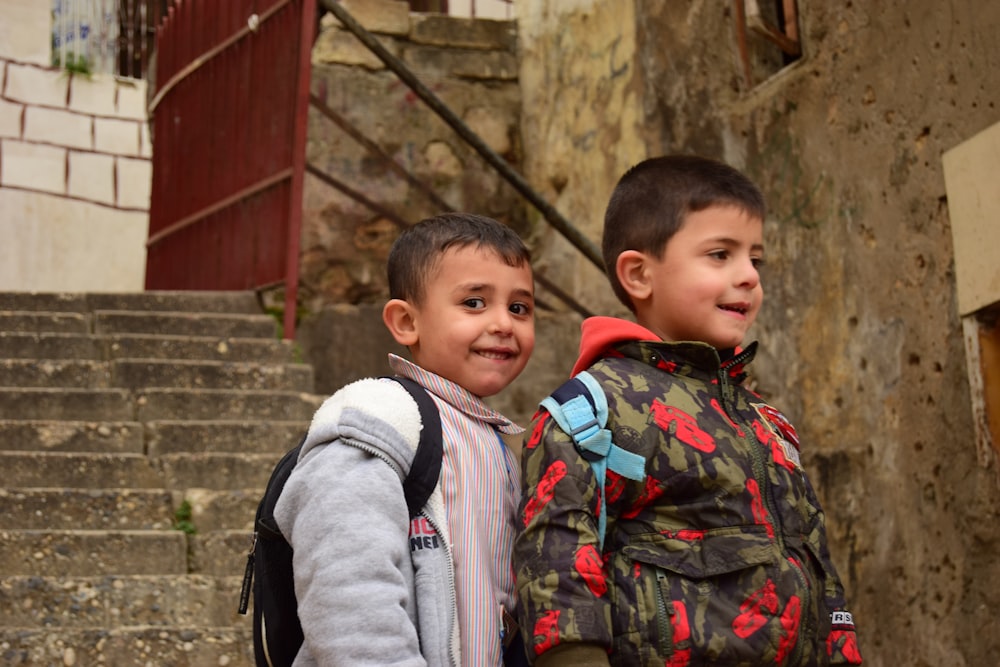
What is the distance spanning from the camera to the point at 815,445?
362 centimetres

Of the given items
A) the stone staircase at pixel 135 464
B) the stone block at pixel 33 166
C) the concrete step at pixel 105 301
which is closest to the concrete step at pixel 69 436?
the stone staircase at pixel 135 464

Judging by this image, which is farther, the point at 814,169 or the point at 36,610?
the point at 814,169

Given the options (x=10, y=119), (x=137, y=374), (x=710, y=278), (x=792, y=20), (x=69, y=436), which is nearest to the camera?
(x=710, y=278)

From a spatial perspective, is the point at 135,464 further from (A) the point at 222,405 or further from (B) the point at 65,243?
(B) the point at 65,243

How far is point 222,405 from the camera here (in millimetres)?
4203

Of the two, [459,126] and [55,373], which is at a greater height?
[459,126]

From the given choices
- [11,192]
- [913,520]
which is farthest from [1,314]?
[11,192]

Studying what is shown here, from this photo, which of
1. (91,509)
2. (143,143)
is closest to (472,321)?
(91,509)

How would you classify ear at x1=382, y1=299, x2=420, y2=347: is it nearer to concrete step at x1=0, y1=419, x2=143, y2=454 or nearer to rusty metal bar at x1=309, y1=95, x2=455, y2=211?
concrete step at x1=0, y1=419, x2=143, y2=454

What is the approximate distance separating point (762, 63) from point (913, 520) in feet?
6.15

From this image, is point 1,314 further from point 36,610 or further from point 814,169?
point 814,169

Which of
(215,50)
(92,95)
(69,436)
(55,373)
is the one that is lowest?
(69,436)

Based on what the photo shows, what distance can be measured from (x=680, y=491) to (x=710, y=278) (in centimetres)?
33

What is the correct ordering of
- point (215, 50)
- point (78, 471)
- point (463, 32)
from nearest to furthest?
1. point (78, 471)
2. point (215, 50)
3. point (463, 32)
